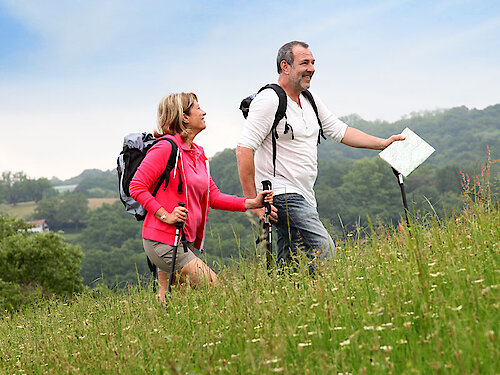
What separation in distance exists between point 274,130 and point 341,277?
1916mm

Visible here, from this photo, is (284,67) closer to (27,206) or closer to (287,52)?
(287,52)

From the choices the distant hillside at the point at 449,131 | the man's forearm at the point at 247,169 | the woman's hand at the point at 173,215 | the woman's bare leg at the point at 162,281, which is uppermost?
the distant hillside at the point at 449,131

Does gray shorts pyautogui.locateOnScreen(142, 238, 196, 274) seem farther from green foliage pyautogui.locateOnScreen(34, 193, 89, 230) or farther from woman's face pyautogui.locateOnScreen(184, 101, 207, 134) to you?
green foliage pyautogui.locateOnScreen(34, 193, 89, 230)

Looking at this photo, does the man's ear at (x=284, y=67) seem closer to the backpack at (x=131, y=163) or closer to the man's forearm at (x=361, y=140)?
the man's forearm at (x=361, y=140)

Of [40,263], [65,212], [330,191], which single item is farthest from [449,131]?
[40,263]

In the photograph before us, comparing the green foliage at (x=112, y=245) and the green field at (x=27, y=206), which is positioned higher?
the green field at (x=27, y=206)

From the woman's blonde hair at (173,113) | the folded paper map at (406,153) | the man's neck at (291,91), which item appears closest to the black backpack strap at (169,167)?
the woman's blonde hair at (173,113)

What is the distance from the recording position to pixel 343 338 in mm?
2877

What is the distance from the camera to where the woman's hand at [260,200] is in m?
5.12

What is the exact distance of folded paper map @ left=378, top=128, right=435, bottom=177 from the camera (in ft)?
16.7

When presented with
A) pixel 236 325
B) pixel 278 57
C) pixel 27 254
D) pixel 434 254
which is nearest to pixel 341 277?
pixel 434 254

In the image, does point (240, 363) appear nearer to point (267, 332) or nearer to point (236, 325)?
point (267, 332)

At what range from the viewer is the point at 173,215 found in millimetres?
4938

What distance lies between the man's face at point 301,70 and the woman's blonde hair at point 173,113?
991 mm
